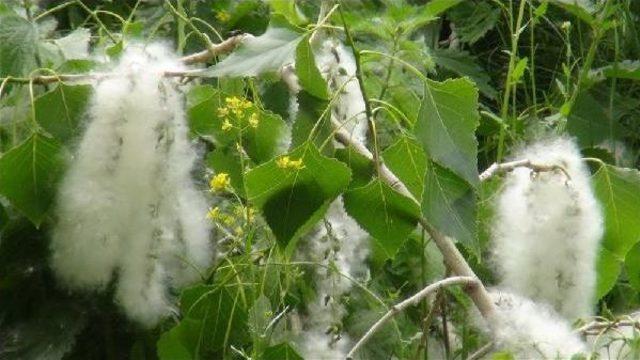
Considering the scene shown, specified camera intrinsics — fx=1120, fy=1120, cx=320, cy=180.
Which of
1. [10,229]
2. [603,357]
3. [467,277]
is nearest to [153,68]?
[10,229]

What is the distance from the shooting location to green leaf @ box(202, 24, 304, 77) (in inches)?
31.7

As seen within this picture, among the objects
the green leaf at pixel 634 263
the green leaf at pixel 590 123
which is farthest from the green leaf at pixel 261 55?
the green leaf at pixel 590 123

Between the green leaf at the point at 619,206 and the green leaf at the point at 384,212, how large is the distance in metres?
0.20

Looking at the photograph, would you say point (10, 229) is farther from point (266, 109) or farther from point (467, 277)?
point (467, 277)

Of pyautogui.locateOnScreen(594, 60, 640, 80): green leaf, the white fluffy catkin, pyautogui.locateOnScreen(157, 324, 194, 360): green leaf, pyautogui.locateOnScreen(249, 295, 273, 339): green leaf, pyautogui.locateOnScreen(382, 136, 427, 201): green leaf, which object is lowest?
pyautogui.locateOnScreen(594, 60, 640, 80): green leaf

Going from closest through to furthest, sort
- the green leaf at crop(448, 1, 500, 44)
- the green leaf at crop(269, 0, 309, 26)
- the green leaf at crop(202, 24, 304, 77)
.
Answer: the green leaf at crop(202, 24, 304, 77)
the green leaf at crop(269, 0, 309, 26)
the green leaf at crop(448, 1, 500, 44)

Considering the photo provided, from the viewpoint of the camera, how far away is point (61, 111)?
2.91 feet

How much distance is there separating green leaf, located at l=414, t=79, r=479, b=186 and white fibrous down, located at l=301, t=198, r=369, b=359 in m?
0.18

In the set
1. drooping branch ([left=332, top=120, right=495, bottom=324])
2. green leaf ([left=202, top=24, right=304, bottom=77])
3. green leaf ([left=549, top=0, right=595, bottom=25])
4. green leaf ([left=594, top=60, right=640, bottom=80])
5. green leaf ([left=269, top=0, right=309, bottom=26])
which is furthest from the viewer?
green leaf ([left=594, top=60, right=640, bottom=80])

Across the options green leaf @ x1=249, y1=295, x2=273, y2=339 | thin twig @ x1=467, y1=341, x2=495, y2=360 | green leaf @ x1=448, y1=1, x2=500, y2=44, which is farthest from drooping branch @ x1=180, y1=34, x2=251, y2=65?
green leaf @ x1=448, y1=1, x2=500, y2=44

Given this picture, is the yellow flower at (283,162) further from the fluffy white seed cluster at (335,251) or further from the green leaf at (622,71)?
the green leaf at (622,71)

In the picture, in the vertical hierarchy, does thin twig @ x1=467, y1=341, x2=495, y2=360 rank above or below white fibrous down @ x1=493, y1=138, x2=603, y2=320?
below

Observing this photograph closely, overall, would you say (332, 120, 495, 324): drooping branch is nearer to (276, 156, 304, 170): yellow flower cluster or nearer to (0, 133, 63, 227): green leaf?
(276, 156, 304, 170): yellow flower cluster

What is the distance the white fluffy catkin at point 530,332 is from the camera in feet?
2.88
